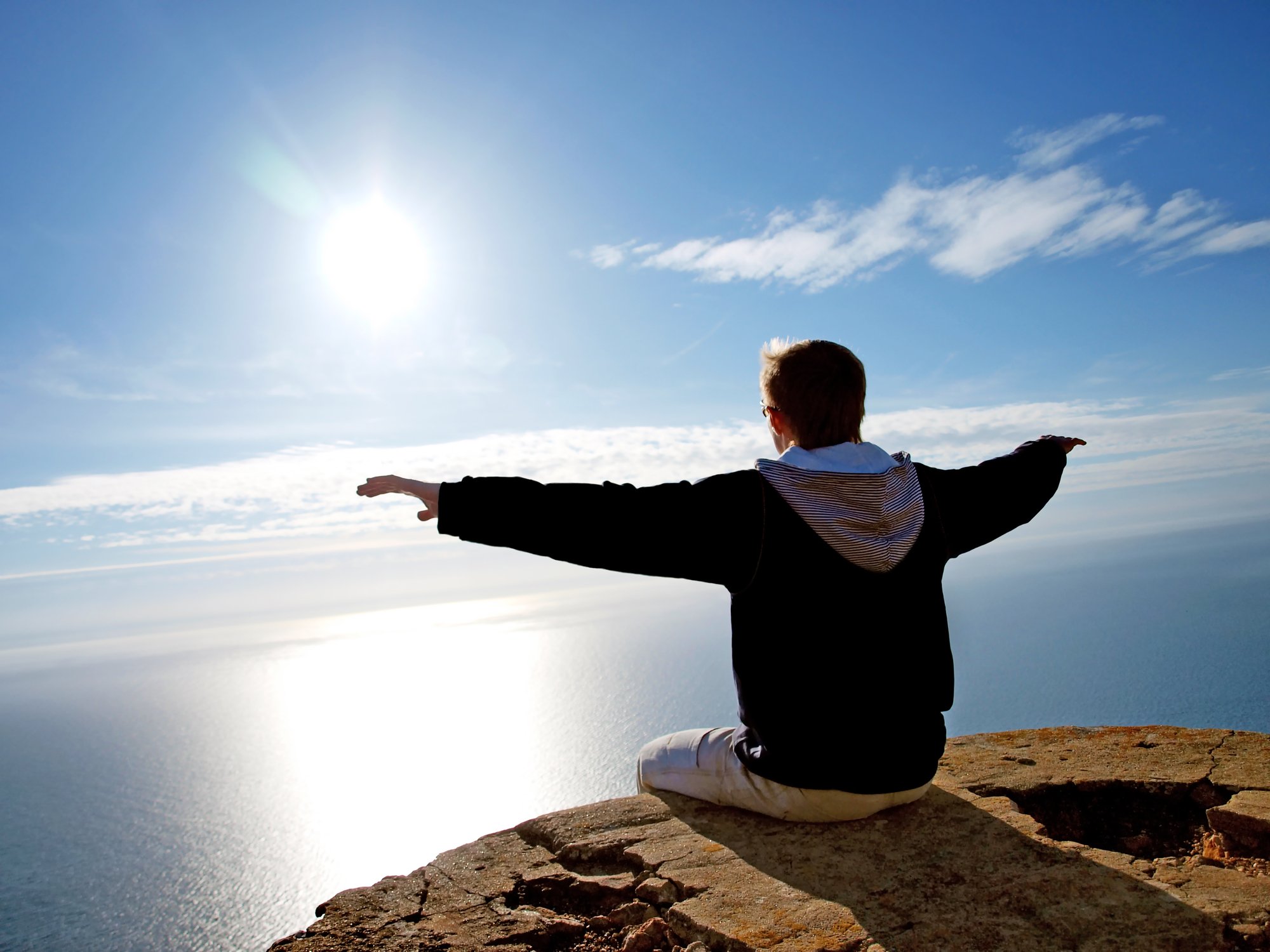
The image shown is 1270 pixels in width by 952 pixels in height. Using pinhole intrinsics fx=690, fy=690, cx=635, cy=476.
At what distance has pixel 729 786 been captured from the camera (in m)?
2.96

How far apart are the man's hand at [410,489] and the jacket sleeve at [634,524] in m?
0.11

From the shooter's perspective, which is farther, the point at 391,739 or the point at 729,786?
the point at 391,739

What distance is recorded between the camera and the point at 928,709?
2.59m

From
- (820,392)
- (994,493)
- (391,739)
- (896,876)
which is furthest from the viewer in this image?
(391,739)

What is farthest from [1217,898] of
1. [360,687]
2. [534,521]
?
[360,687]

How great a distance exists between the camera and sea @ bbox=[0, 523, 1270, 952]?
4950cm

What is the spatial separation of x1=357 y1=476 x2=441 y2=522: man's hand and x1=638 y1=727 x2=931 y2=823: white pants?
1.57m

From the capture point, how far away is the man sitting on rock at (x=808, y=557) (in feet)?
7.93

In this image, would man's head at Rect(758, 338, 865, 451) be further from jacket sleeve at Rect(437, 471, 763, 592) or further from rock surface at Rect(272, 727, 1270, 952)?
rock surface at Rect(272, 727, 1270, 952)

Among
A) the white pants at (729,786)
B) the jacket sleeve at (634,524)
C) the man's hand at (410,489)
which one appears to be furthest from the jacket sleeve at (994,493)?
the man's hand at (410,489)

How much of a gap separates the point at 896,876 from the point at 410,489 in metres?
2.23

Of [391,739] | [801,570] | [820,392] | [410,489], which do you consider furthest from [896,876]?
[391,739]

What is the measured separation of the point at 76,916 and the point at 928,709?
64.1 metres

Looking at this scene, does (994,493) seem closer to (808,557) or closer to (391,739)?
(808,557)
